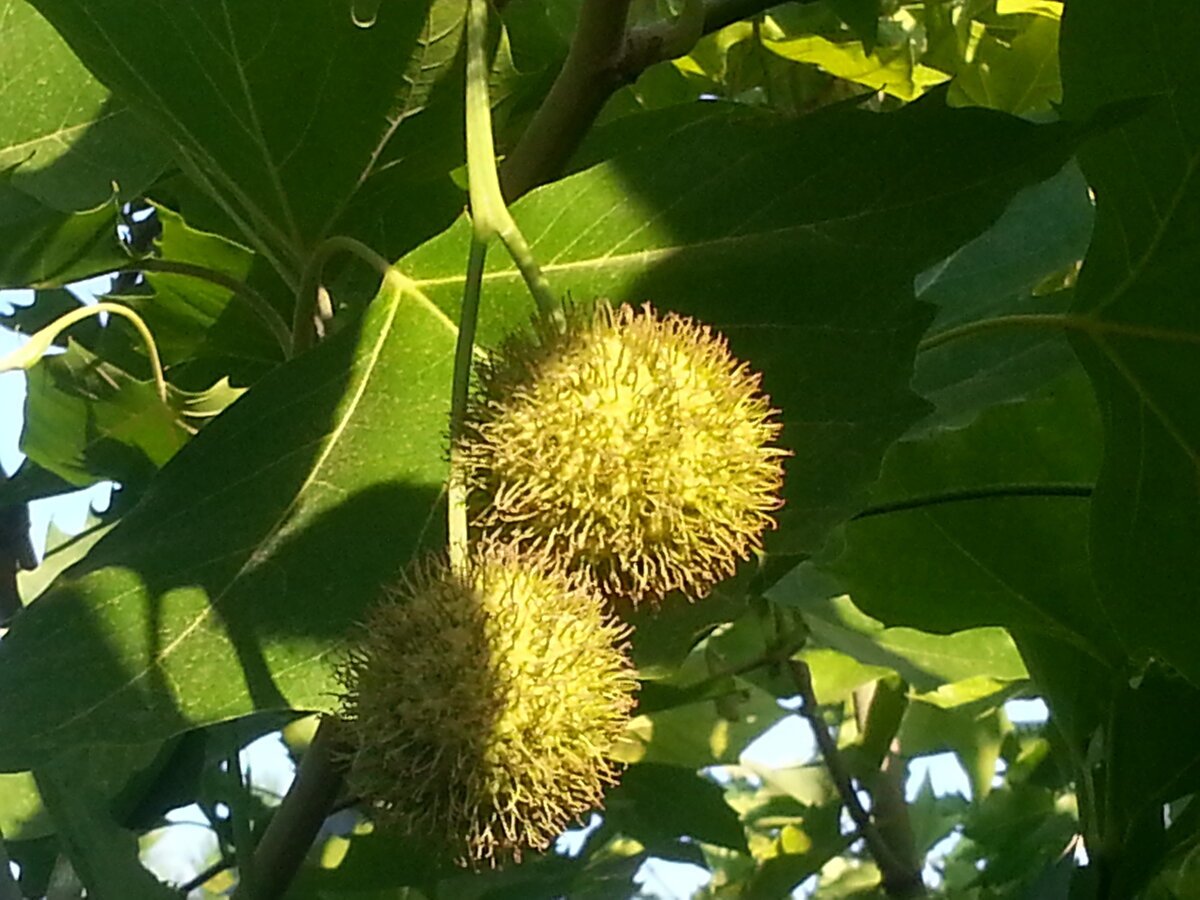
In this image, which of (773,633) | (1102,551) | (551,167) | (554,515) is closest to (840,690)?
(773,633)

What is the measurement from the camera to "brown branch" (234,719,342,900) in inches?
41.1

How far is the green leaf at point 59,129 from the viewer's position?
3.66 feet

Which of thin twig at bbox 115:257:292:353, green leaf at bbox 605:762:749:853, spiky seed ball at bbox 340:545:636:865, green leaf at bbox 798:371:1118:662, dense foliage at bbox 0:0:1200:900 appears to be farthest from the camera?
green leaf at bbox 605:762:749:853

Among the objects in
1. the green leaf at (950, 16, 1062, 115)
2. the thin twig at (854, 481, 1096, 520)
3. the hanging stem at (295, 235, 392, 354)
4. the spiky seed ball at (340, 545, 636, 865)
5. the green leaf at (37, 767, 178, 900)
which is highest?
the hanging stem at (295, 235, 392, 354)

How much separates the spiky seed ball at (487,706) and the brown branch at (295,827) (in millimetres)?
326

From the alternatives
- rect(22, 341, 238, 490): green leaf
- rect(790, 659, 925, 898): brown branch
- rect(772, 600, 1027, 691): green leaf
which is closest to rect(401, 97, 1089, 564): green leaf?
rect(22, 341, 238, 490): green leaf

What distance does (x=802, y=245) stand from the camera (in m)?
0.81

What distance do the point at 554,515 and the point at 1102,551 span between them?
44 cm

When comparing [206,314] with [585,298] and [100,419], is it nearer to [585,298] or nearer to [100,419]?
[100,419]

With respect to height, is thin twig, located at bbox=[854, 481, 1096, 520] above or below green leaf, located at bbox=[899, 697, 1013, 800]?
above

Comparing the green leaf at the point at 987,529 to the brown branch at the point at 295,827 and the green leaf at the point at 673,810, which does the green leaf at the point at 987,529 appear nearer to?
the green leaf at the point at 673,810

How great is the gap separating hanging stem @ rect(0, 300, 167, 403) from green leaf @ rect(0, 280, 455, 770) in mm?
186

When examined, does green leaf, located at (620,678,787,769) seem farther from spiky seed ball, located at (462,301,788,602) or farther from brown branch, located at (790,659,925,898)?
spiky seed ball, located at (462,301,788,602)

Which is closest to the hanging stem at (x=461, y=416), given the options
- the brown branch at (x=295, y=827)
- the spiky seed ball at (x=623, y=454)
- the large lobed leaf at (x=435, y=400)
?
the spiky seed ball at (x=623, y=454)
